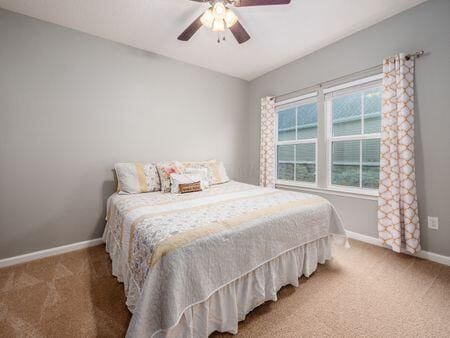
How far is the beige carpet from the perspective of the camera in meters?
1.21

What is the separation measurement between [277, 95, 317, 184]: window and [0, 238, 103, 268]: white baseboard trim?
2948mm

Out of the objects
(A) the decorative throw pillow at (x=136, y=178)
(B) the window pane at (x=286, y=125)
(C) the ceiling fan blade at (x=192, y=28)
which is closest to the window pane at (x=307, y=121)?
(B) the window pane at (x=286, y=125)

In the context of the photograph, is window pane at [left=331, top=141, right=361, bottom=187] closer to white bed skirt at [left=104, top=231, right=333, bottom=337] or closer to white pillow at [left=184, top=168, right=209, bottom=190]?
white bed skirt at [left=104, top=231, right=333, bottom=337]

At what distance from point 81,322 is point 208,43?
301 cm

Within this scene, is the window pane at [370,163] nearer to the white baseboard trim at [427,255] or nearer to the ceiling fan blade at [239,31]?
the white baseboard trim at [427,255]

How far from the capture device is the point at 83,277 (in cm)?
174

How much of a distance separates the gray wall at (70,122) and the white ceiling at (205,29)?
0.64 feet

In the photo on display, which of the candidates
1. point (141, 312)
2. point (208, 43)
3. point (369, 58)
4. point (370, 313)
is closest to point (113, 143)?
point (208, 43)

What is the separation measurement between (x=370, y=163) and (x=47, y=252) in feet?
12.7

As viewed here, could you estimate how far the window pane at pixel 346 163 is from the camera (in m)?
Result: 2.57

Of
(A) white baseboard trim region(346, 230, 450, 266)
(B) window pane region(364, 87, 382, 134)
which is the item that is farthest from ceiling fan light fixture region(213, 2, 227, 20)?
(A) white baseboard trim region(346, 230, 450, 266)

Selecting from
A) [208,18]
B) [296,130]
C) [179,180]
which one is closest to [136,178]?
[179,180]

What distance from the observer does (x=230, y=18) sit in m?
1.73

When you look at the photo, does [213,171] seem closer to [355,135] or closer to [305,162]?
[305,162]
